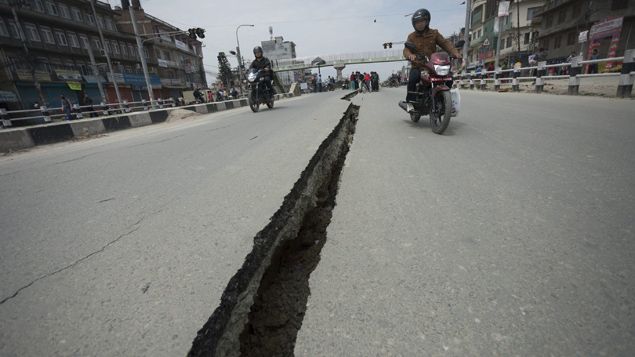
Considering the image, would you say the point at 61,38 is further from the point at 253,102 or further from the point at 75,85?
the point at 253,102

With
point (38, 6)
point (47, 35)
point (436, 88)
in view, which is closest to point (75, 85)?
point (47, 35)

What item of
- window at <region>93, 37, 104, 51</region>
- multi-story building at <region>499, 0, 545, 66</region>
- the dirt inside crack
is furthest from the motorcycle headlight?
multi-story building at <region>499, 0, 545, 66</region>

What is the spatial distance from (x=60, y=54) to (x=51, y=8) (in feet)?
13.9

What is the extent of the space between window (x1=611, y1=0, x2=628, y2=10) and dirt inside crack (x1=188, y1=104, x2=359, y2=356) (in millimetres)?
34146

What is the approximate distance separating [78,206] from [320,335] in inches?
76.3

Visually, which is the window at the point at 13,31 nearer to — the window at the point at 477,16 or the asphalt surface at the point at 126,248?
the asphalt surface at the point at 126,248

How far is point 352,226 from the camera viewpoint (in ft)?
4.89

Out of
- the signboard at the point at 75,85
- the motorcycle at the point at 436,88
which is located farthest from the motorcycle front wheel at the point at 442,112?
the signboard at the point at 75,85

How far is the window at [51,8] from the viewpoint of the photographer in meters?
24.8

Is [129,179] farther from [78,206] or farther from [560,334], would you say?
[560,334]

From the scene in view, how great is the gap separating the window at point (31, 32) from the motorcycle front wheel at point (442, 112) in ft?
105

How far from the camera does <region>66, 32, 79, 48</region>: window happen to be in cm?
2622

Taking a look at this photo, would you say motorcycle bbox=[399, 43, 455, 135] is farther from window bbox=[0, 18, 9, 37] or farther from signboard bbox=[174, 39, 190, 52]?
signboard bbox=[174, 39, 190, 52]

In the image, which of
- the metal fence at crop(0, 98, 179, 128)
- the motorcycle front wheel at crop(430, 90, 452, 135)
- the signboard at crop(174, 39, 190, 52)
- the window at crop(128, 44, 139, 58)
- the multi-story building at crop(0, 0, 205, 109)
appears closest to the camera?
Result: the motorcycle front wheel at crop(430, 90, 452, 135)
